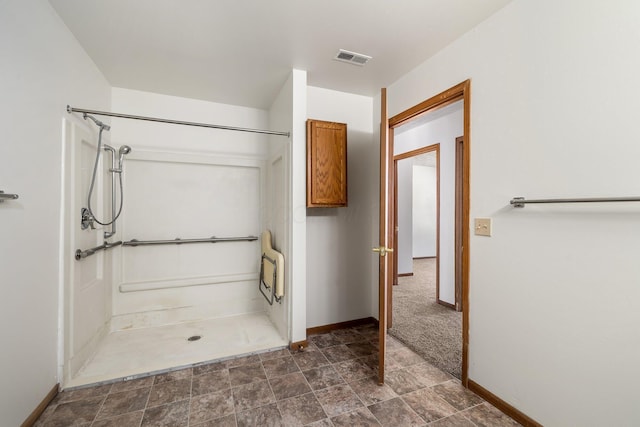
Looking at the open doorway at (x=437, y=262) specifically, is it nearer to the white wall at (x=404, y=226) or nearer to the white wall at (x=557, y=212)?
the white wall at (x=404, y=226)

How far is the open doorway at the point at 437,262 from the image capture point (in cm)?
251

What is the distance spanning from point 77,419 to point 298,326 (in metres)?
1.49

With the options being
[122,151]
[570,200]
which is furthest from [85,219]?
[570,200]

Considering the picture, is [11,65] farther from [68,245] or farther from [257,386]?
[257,386]

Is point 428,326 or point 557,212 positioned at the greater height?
point 557,212

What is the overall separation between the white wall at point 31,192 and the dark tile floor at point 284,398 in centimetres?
35

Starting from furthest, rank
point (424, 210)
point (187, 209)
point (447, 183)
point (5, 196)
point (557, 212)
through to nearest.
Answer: point (424, 210), point (447, 183), point (187, 209), point (557, 212), point (5, 196)

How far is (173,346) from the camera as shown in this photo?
2383 mm

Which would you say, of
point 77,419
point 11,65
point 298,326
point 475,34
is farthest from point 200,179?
point 475,34

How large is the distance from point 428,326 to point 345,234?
1315 mm

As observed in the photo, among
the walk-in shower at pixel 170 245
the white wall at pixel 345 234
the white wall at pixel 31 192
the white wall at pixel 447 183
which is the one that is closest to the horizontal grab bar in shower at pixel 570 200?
the white wall at pixel 345 234

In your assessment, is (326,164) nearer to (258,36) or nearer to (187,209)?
(258,36)

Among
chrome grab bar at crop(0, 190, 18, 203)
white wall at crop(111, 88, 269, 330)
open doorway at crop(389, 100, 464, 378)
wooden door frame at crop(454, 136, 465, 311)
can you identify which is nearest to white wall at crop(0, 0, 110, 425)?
chrome grab bar at crop(0, 190, 18, 203)

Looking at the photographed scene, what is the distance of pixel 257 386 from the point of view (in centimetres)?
186
